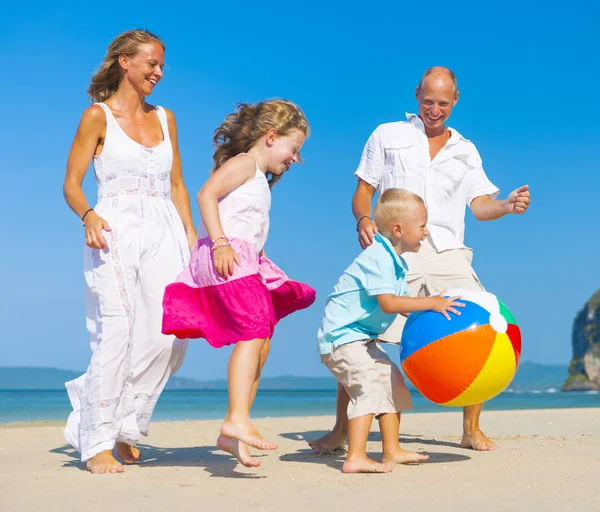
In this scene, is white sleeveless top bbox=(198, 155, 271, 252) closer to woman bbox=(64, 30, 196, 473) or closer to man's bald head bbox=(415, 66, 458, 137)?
woman bbox=(64, 30, 196, 473)

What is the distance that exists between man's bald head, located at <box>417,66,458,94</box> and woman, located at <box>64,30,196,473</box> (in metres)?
1.91

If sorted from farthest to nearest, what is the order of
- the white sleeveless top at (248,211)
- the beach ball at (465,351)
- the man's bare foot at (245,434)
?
1. the white sleeveless top at (248,211)
2. the beach ball at (465,351)
3. the man's bare foot at (245,434)

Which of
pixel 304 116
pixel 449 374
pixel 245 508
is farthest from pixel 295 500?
pixel 304 116

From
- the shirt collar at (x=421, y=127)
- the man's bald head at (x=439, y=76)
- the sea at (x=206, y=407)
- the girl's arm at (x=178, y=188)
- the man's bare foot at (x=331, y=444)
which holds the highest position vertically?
the man's bald head at (x=439, y=76)

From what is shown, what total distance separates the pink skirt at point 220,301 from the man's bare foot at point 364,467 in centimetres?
89

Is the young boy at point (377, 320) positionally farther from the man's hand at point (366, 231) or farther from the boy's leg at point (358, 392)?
the man's hand at point (366, 231)

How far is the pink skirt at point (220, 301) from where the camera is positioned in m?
4.77

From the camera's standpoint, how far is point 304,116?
5312 mm

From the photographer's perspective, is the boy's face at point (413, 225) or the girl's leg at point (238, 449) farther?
the boy's face at point (413, 225)

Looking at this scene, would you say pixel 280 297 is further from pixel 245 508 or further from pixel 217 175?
pixel 245 508

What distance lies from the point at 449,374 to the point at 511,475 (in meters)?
0.66

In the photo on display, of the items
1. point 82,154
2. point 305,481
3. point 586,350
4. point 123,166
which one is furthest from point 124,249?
point 586,350

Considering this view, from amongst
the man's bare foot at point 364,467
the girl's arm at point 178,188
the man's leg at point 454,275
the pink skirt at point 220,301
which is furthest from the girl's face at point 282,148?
the man's bare foot at point 364,467

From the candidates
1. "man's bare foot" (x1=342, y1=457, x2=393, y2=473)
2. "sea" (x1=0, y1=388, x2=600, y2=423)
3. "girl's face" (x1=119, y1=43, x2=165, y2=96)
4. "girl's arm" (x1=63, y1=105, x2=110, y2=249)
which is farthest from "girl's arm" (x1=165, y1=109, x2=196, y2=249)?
"sea" (x1=0, y1=388, x2=600, y2=423)
